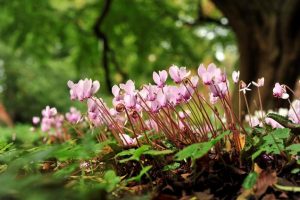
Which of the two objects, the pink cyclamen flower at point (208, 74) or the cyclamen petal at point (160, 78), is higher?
the cyclamen petal at point (160, 78)

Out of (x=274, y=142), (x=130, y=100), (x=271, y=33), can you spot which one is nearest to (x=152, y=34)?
(x=271, y=33)

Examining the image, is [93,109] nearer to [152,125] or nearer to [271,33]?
[152,125]

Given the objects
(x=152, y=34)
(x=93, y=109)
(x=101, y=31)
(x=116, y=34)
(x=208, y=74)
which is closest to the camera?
(x=208, y=74)

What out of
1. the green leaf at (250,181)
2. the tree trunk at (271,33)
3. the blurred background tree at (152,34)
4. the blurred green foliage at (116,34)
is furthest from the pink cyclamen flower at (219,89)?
the blurred green foliage at (116,34)

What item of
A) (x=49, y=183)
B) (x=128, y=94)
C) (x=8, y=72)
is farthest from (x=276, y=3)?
(x=8, y=72)

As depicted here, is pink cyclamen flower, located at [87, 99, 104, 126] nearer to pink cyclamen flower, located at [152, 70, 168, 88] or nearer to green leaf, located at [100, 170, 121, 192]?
pink cyclamen flower, located at [152, 70, 168, 88]

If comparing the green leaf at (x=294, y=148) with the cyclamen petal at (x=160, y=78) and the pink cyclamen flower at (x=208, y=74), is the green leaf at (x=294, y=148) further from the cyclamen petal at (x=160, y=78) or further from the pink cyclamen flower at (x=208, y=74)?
the cyclamen petal at (x=160, y=78)

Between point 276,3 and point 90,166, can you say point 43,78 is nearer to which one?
point 276,3

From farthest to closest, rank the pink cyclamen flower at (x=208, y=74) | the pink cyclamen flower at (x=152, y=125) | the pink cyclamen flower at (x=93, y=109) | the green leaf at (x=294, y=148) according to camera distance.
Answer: the pink cyclamen flower at (x=152, y=125), the pink cyclamen flower at (x=93, y=109), the pink cyclamen flower at (x=208, y=74), the green leaf at (x=294, y=148)

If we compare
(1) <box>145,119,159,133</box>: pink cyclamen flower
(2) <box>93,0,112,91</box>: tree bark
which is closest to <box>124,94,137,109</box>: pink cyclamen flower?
(1) <box>145,119,159,133</box>: pink cyclamen flower
